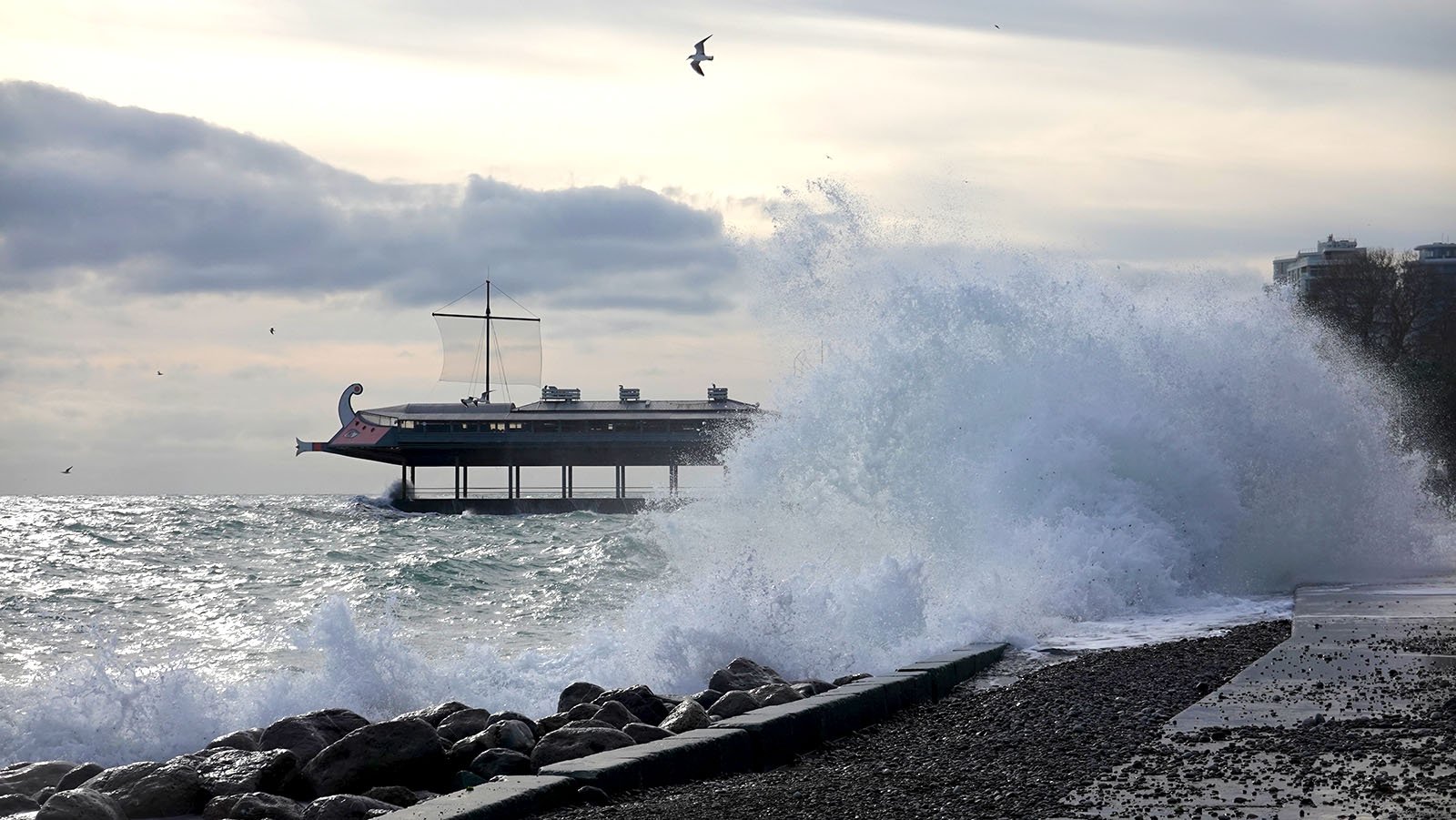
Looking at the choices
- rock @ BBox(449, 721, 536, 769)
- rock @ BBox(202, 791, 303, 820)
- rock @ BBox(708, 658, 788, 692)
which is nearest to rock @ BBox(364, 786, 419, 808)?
rock @ BBox(202, 791, 303, 820)

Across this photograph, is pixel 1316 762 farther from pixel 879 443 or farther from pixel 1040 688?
pixel 879 443

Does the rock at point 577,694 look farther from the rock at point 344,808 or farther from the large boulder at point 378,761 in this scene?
the rock at point 344,808

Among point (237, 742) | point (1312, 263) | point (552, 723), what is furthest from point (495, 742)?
point (1312, 263)

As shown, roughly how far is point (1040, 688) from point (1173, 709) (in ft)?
3.41

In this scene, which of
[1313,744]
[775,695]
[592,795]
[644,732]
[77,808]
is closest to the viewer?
[1313,744]

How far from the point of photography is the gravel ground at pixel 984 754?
4660 millimetres

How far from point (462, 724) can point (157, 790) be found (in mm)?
1829

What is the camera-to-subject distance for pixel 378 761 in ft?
22.1

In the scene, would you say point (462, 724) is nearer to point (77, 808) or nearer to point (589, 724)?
point (589, 724)

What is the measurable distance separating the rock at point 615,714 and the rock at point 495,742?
0.50 m

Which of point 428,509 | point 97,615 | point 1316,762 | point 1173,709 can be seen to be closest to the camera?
point 1316,762

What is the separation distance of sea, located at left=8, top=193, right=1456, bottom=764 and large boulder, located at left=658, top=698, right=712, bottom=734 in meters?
2.51

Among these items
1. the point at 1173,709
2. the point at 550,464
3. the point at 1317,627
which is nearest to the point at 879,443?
the point at 1317,627

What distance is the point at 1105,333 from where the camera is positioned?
Result: 15.5 m
